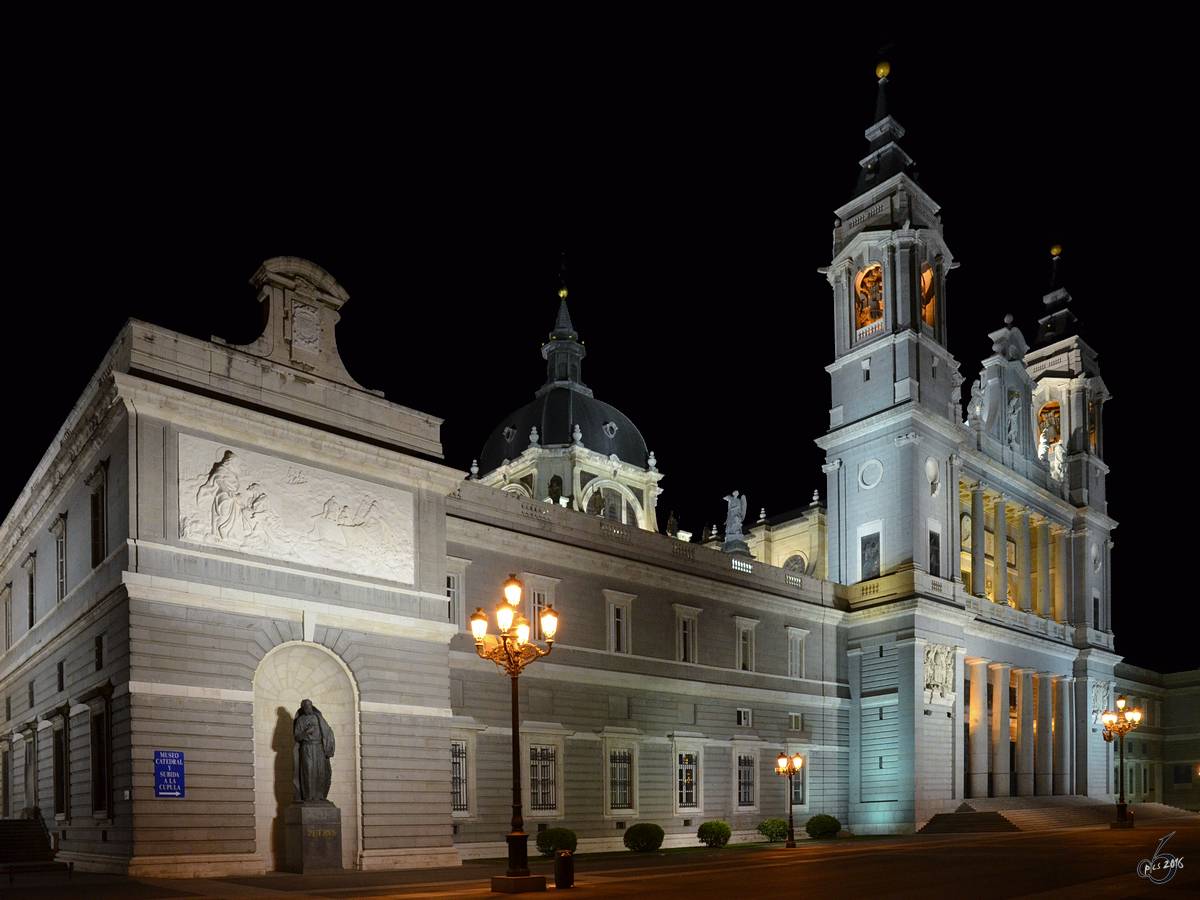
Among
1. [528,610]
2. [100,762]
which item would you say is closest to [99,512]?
[100,762]

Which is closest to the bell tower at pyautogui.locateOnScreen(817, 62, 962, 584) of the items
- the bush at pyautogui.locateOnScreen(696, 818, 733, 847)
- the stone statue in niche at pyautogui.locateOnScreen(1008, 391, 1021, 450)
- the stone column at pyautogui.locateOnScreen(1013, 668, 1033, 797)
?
the stone statue in niche at pyautogui.locateOnScreen(1008, 391, 1021, 450)

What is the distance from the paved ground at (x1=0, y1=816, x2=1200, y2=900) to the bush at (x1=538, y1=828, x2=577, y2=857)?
1.16 metres

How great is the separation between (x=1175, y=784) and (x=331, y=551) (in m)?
73.4

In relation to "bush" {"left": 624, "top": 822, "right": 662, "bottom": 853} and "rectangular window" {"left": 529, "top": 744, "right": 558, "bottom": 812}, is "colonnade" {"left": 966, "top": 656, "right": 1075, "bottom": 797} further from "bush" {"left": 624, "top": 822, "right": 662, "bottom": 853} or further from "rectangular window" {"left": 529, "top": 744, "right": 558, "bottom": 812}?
"rectangular window" {"left": 529, "top": 744, "right": 558, "bottom": 812}

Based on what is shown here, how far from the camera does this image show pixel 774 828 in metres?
41.0

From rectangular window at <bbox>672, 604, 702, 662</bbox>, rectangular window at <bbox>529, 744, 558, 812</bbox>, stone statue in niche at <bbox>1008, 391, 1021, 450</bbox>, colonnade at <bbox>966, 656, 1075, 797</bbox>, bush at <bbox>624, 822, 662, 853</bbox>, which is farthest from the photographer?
stone statue in niche at <bbox>1008, 391, 1021, 450</bbox>

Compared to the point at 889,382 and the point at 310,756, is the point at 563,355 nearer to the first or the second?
the point at 889,382

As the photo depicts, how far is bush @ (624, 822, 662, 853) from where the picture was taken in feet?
114

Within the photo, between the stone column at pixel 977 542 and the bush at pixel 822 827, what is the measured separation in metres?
16.5

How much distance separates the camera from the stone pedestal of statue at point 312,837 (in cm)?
2570

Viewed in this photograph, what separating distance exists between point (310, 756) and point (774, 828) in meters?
21.1

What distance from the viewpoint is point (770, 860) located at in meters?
29.0

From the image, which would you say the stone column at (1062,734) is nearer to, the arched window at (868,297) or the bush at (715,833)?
the arched window at (868,297)

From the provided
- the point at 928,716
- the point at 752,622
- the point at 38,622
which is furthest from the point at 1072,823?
the point at 38,622
